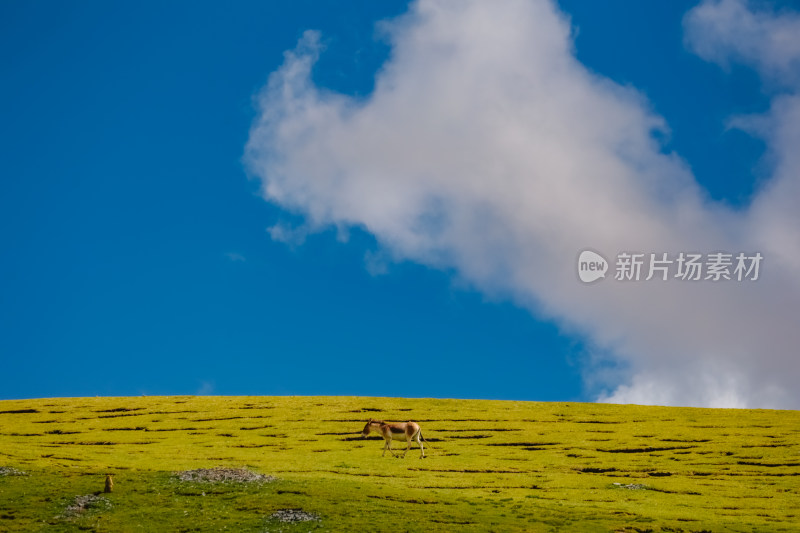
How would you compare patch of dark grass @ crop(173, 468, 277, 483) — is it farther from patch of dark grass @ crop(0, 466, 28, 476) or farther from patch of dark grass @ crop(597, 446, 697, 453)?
patch of dark grass @ crop(597, 446, 697, 453)

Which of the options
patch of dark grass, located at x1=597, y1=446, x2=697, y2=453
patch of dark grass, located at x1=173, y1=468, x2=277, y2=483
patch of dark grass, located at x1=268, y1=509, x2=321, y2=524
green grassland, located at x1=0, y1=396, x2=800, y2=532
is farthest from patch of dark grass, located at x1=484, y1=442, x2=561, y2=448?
patch of dark grass, located at x1=268, y1=509, x2=321, y2=524

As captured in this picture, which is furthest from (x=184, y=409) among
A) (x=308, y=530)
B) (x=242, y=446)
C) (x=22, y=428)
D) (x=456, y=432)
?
(x=308, y=530)

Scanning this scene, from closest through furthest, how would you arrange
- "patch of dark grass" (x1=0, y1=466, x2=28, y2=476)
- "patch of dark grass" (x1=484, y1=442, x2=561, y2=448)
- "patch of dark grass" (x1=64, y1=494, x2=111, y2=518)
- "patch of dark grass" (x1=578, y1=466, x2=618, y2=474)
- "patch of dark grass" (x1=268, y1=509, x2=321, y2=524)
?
"patch of dark grass" (x1=268, y1=509, x2=321, y2=524) → "patch of dark grass" (x1=64, y1=494, x2=111, y2=518) → "patch of dark grass" (x1=0, y1=466, x2=28, y2=476) → "patch of dark grass" (x1=578, y1=466, x2=618, y2=474) → "patch of dark grass" (x1=484, y1=442, x2=561, y2=448)

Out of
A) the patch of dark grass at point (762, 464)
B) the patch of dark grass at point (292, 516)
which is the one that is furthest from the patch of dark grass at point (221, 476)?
the patch of dark grass at point (762, 464)

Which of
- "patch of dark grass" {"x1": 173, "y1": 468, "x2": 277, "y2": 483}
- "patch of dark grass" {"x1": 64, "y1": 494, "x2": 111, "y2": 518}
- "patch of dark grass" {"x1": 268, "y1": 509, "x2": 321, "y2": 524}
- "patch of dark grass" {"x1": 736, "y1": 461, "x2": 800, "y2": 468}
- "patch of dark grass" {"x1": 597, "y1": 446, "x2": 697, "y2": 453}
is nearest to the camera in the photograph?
"patch of dark grass" {"x1": 268, "y1": 509, "x2": 321, "y2": 524}

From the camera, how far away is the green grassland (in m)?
35.3

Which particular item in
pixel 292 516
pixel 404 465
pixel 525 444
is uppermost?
pixel 525 444

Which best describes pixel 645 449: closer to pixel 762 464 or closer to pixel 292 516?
pixel 762 464

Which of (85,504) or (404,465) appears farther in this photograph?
(404,465)

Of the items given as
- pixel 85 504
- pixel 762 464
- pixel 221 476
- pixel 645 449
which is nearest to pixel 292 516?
pixel 221 476

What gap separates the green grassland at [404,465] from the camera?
35312 millimetres

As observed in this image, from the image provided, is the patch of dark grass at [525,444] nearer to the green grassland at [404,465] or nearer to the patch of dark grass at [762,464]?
the green grassland at [404,465]

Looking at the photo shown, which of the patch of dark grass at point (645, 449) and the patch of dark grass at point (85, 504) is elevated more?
the patch of dark grass at point (645, 449)

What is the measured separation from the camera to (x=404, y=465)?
52.4 m
